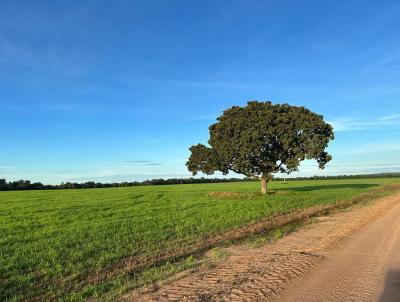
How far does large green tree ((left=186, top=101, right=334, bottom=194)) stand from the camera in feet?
152

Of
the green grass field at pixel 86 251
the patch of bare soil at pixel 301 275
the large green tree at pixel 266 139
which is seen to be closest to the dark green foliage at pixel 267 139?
the large green tree at pixel 266 139

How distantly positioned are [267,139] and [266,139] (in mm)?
182

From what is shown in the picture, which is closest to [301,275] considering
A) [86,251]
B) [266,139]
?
[86,251]

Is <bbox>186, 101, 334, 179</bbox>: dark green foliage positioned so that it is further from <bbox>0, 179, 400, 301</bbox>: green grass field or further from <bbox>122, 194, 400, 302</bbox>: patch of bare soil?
<bbox>122, 194, 400, 302</bbox>: patch of bare soil

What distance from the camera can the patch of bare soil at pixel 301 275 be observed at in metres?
8.41

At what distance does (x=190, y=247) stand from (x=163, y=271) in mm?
4167

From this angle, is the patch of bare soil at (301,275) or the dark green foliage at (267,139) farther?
the dark green foliage at (267,139)

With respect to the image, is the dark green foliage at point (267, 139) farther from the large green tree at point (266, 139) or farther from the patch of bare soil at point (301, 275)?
the patch of bare soil at point (301, 275)

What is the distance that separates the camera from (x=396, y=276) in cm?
966

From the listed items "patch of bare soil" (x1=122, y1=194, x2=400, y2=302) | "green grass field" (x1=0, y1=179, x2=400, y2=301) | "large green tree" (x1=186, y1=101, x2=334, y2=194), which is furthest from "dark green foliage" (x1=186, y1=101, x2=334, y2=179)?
"patch of bare soil" (x1=122, y1=194, x2=400, y2=302)

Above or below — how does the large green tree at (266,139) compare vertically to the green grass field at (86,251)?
above

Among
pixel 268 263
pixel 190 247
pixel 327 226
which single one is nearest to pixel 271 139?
pixel 327 226

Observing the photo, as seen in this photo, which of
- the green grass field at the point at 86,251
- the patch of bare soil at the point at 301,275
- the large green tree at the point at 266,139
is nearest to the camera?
the patch of bare soil at the point at 301,275

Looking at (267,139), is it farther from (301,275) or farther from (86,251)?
(301,275)
